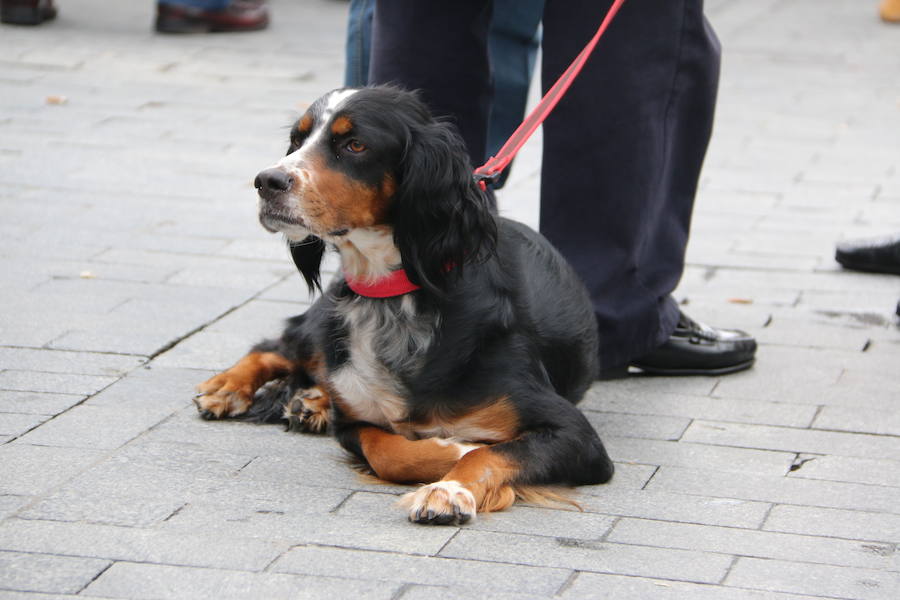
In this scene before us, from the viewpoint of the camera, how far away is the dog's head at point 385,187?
3.25m

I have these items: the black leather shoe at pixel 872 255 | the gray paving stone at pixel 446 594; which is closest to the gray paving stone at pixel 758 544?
the gray paving stone at pixel 446 594

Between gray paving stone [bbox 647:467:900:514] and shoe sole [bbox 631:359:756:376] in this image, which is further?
shoe sole [bbox 631:359:756:376]

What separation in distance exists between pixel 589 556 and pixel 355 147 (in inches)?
42.8

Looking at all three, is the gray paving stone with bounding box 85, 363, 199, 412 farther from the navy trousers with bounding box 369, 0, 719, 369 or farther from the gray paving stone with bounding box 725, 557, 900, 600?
the gray paving stone with bounding box 725, 557, 900, 600

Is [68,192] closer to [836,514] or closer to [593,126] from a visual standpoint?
[593,126]

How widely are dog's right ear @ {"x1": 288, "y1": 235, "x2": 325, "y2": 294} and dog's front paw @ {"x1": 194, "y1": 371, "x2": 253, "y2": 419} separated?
0.36 meters

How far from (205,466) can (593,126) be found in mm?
1551

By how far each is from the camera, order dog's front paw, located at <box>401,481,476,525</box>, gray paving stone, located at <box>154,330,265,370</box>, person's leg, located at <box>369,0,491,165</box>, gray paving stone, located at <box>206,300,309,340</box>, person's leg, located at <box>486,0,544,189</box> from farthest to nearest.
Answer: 1. person's leg, located at <box>486,0,544,189</box>
2. gray paving stone, located at <box>206,300,309,340</box>
3. gray paving stone, located at <box>154,330,265,370</box>
4. person's leg, located at <box>369,0,491,165</box>
5. dog's front paw, located at <box>401,481,476,525</box>

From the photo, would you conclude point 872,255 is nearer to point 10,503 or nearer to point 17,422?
point 17,422

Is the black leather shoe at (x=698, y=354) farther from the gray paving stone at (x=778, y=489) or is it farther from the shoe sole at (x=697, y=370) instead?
the gray paving stone at (x=778, y=489)

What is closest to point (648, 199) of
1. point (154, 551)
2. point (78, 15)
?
point (154, 551)

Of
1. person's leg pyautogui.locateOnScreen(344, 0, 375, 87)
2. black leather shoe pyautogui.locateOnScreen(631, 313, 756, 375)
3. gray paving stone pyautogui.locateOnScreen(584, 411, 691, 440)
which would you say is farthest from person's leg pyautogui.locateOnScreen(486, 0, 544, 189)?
gray paving stone pyautogui.locateOnScreen(584, 411, 691, 440)

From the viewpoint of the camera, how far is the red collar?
341 centimetres

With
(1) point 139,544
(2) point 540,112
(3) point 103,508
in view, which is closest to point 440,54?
(2) point 540,112
